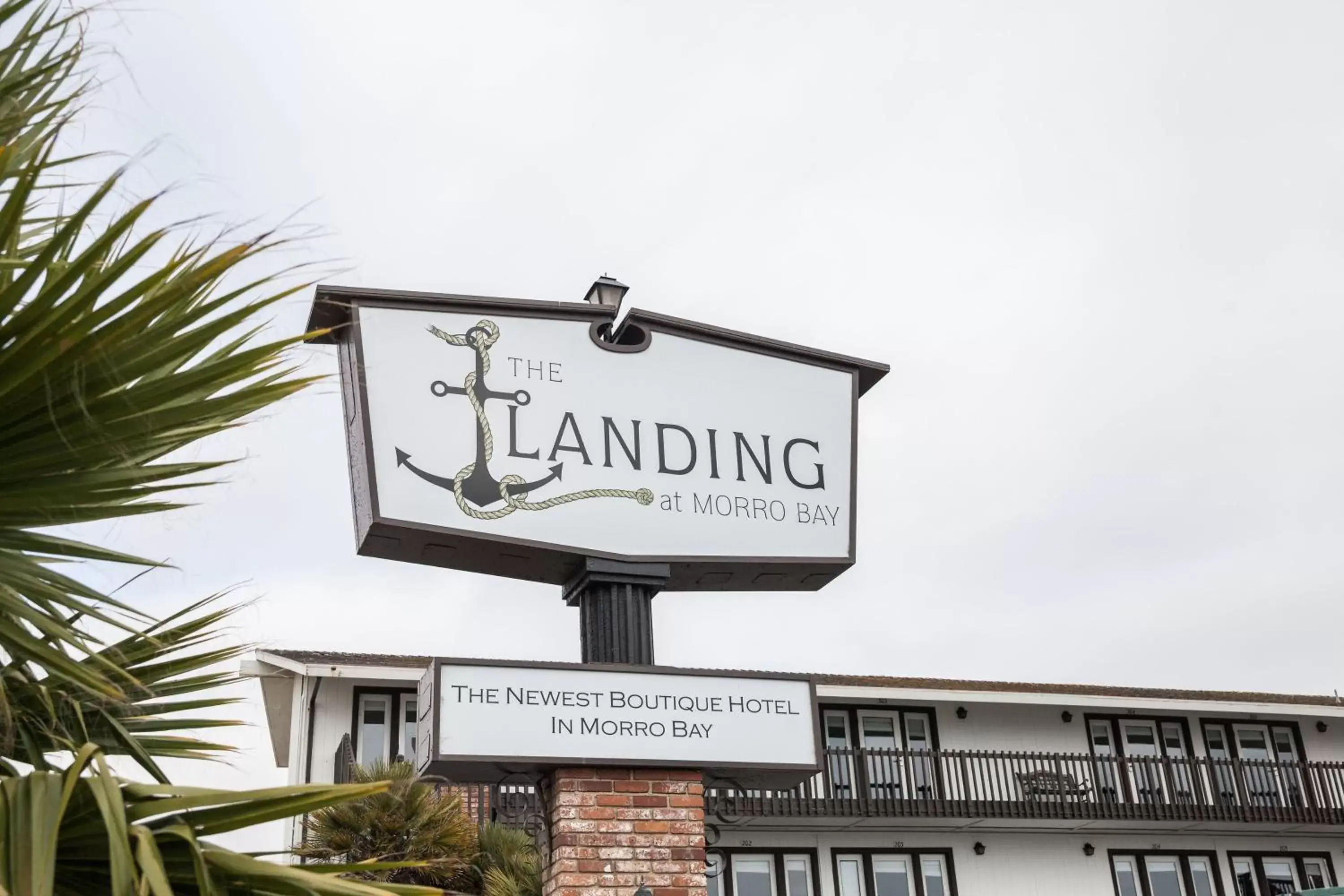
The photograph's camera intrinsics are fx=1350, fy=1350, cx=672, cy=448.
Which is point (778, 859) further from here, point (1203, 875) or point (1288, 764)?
point (1288, 764)

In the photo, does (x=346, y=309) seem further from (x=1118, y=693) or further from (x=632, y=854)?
(x=1118, y=693)

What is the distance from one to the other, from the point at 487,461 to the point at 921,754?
17.0 m

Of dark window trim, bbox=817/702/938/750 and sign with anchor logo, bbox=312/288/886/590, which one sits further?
dark window trim, bbox=817/702/938/750

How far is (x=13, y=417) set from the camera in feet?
11.4

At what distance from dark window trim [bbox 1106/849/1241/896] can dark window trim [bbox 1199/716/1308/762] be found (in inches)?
80.3

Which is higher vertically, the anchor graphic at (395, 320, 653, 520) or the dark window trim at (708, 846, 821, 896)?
the anchor graphic at (395, 320, 653, 520)

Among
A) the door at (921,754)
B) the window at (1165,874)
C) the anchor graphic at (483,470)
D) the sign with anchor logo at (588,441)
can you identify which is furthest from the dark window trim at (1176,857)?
the anchor graphic at (483,470)

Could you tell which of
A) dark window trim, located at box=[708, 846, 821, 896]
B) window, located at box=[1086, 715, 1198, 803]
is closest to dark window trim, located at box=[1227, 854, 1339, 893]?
window, located at box=[1086, 715, 1198, 803]

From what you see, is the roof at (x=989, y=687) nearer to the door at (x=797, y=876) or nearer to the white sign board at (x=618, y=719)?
the door at (x=797, y=876)

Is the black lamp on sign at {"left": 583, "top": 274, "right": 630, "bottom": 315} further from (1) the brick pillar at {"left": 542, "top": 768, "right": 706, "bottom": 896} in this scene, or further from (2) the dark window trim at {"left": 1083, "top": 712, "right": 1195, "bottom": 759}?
(2) the dark window trim at {"left": 1083, "top": 712, "right": 1195, "bottom": 759}

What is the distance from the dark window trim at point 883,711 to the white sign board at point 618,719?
15698mm

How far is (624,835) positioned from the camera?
8195mm

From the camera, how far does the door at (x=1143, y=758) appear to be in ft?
82.0

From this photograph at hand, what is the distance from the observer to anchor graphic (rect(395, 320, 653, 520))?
336 inches
